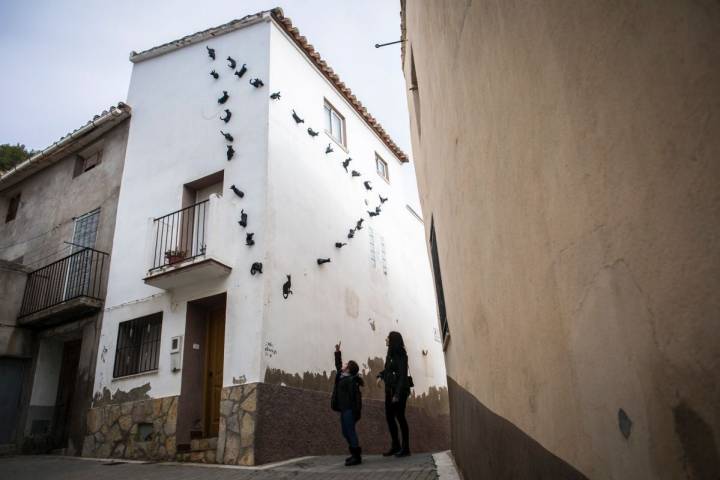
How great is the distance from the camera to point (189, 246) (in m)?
10.7

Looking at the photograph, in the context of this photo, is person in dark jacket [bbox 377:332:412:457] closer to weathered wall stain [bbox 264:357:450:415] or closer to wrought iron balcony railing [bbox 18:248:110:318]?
weathered wall stain [bbox 264:357:450:415]

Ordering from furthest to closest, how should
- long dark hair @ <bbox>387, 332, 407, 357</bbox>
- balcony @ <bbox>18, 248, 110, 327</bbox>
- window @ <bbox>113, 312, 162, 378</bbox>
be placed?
balcony @ <bbox>18, 248, 110, 327</bbox> < window @ <bbox>113, 312, 162, 378</bbox> < long dark hair @ <bbox>387, 332, 407, 357</bbox>

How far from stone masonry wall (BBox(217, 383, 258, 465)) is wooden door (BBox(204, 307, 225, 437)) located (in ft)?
3.62

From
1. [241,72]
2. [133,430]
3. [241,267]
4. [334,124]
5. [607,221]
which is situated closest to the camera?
[607,221]

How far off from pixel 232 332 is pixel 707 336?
28.5ft

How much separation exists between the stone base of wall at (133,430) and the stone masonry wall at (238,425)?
121cm

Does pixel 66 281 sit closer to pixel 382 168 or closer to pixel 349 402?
pixel 349 402

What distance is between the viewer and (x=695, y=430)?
1.13 metres

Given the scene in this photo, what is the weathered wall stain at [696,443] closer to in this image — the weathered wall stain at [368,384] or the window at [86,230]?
the weathered wall stain at [368,384]

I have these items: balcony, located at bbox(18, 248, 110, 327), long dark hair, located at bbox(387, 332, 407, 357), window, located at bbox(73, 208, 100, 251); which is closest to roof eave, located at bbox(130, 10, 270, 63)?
window, located at bbox(73, 208, 100, 251)

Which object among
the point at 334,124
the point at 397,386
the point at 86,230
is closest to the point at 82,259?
the point at 86,230

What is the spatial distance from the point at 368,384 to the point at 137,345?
197 inches

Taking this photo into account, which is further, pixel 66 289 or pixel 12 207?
pixel 12 207

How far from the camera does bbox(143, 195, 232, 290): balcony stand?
379 inches
